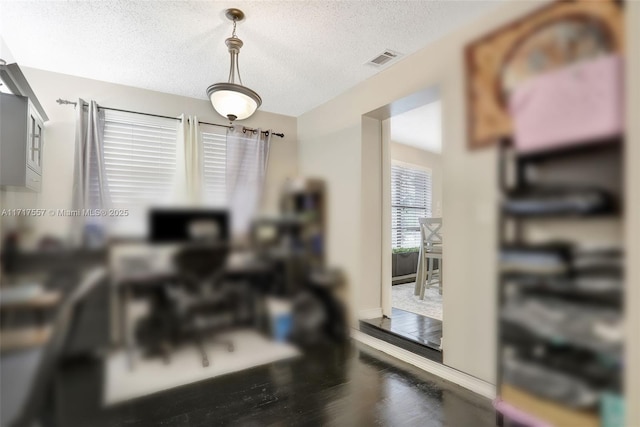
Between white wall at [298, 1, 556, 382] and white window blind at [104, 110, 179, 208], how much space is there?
0.30 metres

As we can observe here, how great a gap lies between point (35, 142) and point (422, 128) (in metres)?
0.92

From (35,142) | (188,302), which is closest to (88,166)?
(35,142)

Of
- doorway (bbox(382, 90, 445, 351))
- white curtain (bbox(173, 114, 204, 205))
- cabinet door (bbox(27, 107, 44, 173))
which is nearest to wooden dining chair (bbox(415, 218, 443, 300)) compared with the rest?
doorway (bbox(382, 90, 445, 351))

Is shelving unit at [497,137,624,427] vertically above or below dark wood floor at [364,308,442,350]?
above

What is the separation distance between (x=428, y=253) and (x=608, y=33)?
1.47 feet

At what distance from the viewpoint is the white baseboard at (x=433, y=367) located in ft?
1.69

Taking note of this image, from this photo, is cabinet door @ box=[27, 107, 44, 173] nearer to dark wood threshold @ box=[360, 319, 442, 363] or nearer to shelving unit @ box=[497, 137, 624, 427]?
dark wood threshold @ box=[360, 319, 442, 363]

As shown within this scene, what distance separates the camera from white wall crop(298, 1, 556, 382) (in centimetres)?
46

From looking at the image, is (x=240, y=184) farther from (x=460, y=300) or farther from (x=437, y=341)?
(x=437, y=341)

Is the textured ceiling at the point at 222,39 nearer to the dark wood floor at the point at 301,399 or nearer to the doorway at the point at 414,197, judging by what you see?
the doorway at the point at 414,197

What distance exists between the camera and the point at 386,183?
2.19ft

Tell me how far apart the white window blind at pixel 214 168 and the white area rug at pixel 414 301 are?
525 millimetres

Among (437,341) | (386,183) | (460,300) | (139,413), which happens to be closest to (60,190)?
(139,413)

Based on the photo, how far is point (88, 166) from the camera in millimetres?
603
